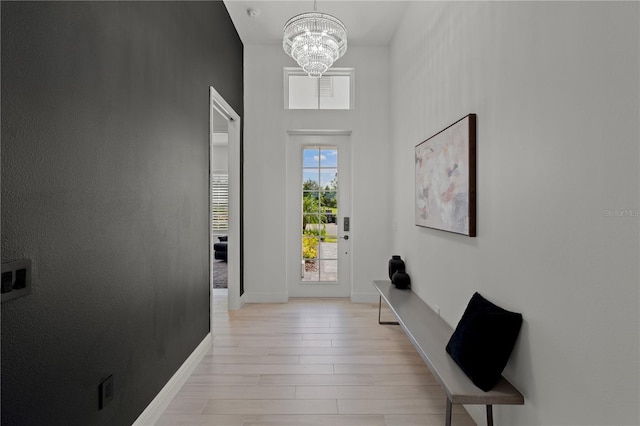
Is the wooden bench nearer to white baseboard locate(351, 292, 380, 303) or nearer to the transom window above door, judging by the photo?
white baseboard locate(351, 292, 380, 303)

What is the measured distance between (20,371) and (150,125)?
4.41 ft

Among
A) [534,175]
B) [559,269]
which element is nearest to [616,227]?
[559,269]

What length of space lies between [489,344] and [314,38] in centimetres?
239

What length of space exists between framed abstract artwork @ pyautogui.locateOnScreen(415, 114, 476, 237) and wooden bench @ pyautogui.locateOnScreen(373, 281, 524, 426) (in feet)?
2.26

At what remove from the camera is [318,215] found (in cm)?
465

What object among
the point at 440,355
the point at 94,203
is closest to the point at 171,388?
the point at 94,203

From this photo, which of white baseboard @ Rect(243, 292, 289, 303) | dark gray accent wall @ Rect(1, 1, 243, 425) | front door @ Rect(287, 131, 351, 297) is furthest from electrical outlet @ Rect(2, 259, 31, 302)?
front door @ Rect(287, 131, 351, 297)

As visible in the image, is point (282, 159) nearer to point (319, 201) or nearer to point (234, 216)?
point (319, 201)

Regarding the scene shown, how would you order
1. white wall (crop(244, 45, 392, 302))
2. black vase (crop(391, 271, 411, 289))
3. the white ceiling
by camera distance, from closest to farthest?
1. black vase (crop(391, 271, 411, 289))
2. the white ceiling
3. white wall (crop(244, 45, 392, 302))

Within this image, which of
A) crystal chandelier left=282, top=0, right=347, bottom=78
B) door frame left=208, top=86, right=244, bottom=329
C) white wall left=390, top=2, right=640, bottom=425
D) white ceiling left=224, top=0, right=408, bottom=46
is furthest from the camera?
door frame left=208, top=86, right=244, bottom=329

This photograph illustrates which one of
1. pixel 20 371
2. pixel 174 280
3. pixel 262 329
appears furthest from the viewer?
pixel 262 329

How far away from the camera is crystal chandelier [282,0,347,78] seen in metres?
2.63

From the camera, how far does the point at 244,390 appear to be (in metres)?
2.35

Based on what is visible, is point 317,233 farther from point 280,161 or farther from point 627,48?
point 627,48
